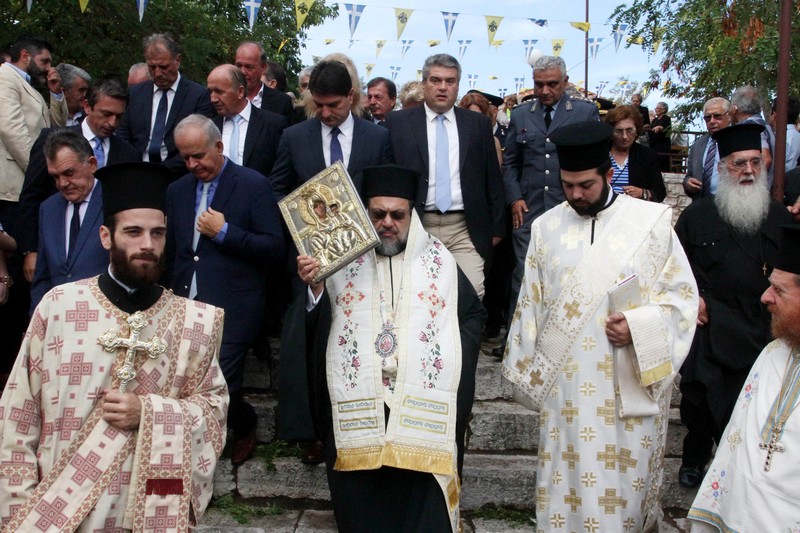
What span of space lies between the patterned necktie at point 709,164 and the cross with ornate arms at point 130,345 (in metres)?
5.20

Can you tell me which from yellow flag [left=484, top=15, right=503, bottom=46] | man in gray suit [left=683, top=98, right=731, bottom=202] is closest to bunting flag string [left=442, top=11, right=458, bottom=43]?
yellow flag [left=484, top=15, right=503, bottom=46]

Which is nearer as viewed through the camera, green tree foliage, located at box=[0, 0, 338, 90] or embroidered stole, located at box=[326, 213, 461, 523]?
embroidered stole, located at box=[326, 213, 461, 523]

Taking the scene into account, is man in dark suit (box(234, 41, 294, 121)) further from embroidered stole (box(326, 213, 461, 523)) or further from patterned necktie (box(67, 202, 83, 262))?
embroidered stole (box(326, 213, 461, 523))

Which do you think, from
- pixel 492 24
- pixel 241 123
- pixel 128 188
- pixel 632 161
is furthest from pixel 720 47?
pixel 128 188

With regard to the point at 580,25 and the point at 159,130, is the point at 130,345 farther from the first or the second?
the point at 580,25

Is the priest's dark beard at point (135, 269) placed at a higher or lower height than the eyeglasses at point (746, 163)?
lower

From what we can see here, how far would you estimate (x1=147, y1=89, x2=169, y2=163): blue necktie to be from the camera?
6.17 metres

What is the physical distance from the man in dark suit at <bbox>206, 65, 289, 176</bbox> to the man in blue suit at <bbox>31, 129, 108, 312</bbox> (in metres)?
1.25

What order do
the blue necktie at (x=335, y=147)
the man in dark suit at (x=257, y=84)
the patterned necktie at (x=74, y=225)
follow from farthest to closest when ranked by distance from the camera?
1. the man in dark suit at (x=257, y=84)
2. the blue necktie at (x=335, y=147)
3. the patterned necktie at (x=74, y=225)

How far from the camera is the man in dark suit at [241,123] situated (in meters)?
5.95

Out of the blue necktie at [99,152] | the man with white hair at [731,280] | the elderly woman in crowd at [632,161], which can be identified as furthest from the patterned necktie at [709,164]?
the blue necktie at [99,152]

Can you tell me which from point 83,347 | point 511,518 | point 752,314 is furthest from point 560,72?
point 83,347

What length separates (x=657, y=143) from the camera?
13.8 m

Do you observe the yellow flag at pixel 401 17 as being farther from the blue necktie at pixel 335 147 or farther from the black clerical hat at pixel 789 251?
the black clerical hat at pixel 789 251
